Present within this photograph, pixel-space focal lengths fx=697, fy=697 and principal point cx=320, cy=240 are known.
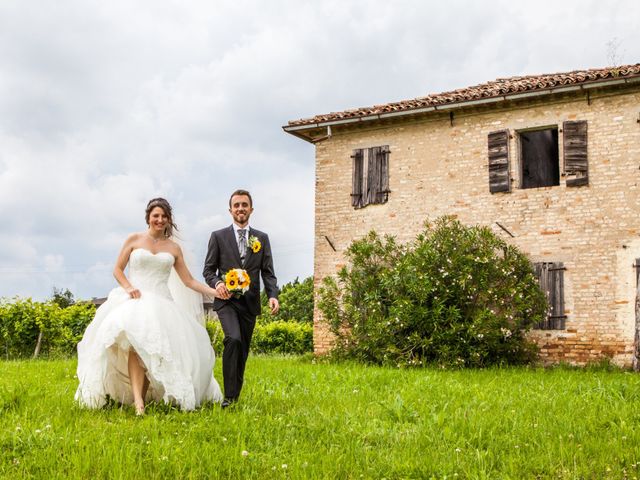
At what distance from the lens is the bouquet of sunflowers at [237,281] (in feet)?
21.9

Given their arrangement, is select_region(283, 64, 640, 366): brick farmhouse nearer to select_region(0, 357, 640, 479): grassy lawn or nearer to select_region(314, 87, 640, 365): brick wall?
select_region(314, 87, 640, 365): brick wall

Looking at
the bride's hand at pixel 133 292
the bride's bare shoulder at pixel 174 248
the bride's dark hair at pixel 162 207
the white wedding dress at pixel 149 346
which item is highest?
the bride's dark hair at pixel 162 207

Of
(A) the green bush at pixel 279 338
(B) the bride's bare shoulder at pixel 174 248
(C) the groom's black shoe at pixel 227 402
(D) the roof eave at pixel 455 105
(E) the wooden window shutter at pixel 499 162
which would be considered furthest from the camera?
(A) the green bush at pixel 279 338

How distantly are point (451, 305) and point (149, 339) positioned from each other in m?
9.30

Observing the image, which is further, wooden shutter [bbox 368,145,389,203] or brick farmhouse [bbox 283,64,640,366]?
wooden shutter [bbox 368,145,389,203]

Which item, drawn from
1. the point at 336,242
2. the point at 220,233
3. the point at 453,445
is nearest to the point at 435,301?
the point at 336,242

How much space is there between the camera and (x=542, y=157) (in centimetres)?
1706

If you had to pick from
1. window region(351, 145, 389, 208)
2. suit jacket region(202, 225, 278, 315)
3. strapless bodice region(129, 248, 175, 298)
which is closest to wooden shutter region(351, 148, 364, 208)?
window region(351, 145, 389, 208)

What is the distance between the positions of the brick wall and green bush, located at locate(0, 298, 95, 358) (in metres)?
6.71

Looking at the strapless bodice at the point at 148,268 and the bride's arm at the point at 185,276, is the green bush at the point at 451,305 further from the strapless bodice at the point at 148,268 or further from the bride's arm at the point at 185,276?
the strapless bodice at the point at 148,268

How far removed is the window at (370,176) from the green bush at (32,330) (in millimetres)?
8107

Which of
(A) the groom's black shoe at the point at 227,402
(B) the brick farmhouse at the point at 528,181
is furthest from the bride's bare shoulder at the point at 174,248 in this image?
(B) the brick farmhouse at the point at 528,181

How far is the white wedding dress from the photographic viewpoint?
6270 millimetres

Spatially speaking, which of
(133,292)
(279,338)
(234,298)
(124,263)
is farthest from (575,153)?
(279,338)
